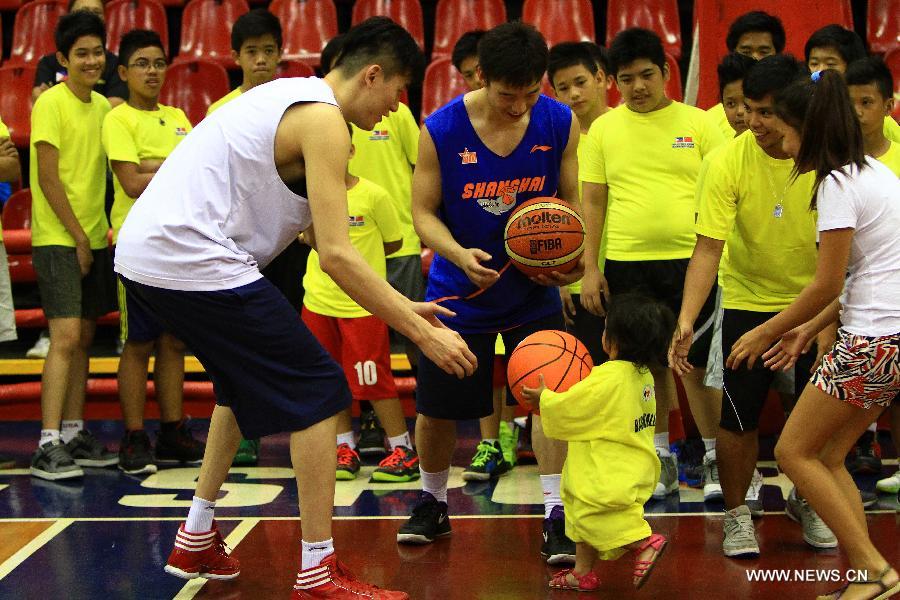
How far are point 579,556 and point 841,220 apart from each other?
147cm

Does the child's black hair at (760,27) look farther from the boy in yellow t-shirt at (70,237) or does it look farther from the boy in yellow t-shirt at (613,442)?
the boy in yellow t-shirt at (70,237)

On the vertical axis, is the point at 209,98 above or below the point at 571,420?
above

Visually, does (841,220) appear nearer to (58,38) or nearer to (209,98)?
(58,38)

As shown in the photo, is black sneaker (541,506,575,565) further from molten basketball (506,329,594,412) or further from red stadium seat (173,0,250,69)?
red stadium seat (173,0,250,69)

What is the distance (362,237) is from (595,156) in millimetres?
1229

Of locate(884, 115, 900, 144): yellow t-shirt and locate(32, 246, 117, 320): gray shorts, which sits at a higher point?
locate(884, 115, 900, 144): yellow t-shirt

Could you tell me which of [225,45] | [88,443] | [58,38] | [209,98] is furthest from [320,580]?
[225,45]

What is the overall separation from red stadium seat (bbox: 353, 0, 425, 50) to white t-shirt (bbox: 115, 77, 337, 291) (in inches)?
233

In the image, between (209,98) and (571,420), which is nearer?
(571,420)

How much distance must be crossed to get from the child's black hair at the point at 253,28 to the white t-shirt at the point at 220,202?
2986mm

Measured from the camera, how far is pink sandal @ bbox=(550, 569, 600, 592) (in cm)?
420

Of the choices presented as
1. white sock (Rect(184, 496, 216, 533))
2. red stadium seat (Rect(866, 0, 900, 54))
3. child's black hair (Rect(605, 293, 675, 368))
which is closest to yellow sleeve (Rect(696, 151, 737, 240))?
child's black hair (Rect(605, 293, 675, 368))

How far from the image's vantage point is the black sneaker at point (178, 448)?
6.32 meters

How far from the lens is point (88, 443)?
20.7ft
